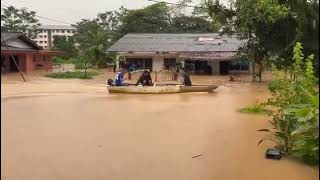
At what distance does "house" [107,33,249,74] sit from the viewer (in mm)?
31766

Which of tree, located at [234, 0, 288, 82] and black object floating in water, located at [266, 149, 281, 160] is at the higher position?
tree, located at [234, 0, 288, 82]

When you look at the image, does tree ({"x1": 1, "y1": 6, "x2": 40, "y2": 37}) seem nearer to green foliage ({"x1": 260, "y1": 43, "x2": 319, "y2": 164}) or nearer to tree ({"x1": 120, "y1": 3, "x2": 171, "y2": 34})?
green foliage ({"x1": 260, "y1": 43, "x2": 319, "y2": 164})

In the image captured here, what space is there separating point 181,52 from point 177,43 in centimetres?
151

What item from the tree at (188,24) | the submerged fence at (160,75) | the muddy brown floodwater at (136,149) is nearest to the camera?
the muddy brown floodwater at (136,149)

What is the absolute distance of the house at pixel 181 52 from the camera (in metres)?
31.8

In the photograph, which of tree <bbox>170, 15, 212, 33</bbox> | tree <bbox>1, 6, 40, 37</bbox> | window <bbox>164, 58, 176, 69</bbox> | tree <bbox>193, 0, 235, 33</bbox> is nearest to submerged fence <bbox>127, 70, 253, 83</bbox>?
window <bbox>164, 58, 176, 69</bbox>

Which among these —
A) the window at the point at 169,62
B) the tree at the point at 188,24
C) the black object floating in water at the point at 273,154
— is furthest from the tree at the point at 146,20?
the black object floating in water at the point at 273,154

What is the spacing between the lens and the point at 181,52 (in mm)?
32219

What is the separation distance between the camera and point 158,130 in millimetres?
10125

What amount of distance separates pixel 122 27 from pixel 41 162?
37.2 metres

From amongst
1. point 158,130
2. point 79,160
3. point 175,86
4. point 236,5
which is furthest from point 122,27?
point 79,160

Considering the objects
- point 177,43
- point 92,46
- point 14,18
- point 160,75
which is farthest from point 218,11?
point 14,18

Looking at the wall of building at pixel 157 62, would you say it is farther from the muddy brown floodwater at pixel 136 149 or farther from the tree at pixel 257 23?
the muddy brown floodwater at pixel 136 149

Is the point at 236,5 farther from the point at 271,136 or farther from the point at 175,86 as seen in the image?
the point at 271,136
